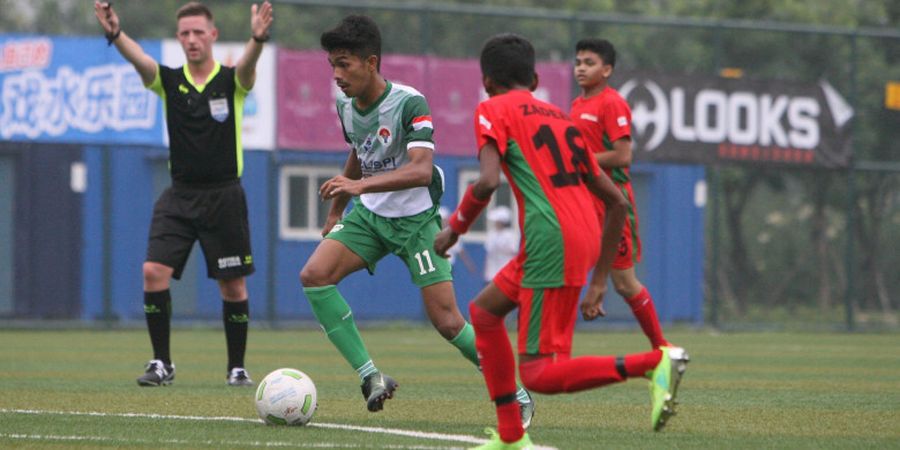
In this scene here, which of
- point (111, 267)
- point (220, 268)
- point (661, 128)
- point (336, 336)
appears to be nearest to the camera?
point (336, 336)

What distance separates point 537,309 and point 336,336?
1.97m

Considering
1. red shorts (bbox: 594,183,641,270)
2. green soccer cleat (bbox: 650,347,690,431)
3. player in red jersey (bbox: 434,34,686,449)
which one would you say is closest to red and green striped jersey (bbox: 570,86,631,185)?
red shorts (bbox: 594,183,641,270)

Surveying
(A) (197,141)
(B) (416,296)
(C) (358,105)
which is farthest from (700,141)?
(C) (358,105)

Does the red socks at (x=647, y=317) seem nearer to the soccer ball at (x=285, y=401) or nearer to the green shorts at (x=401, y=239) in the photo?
the green shorts at (x=401, y=239)

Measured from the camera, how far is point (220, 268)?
9773mm

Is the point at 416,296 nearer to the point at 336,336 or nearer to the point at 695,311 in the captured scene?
the point at 695,311

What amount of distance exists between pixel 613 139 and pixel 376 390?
10.1 feet

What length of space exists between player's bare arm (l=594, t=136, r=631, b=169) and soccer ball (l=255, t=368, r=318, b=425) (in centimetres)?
307

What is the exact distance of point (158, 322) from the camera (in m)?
9.73

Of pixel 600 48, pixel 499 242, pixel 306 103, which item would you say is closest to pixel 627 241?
pixel 600 48

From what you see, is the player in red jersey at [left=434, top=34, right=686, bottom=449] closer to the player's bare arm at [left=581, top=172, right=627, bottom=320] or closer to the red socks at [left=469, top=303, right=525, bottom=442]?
the red socks at [left=469, top=303, right=525, bottom=442]

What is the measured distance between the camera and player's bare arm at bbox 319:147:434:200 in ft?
23.1

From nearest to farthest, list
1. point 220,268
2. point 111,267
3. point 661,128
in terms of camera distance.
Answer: point 220,268, point 111,267, point 661,128

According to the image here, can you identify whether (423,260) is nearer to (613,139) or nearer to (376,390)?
(376,390)
